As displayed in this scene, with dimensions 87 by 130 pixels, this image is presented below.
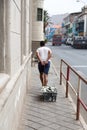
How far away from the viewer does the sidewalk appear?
277 inches

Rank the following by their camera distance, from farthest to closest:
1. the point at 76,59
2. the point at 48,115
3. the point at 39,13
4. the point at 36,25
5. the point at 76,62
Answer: the point at 76,59 < the point at 36,25 < the point at 39,13 < the point at 76,62 < the point at 48,115

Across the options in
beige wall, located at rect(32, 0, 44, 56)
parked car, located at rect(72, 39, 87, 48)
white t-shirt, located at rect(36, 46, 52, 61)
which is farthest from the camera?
parked car, located at rect(72, 39, 87, 48)

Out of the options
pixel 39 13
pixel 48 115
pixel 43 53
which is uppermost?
pixel 39 13

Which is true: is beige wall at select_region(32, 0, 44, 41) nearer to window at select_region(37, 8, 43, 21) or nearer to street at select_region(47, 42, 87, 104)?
window at select_region(37, 8, 43, 21)

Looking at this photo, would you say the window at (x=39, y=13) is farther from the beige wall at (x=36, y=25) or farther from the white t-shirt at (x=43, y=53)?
the white t-shirt at (x=43, y=53)

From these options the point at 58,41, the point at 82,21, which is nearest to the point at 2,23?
the point at 58,41

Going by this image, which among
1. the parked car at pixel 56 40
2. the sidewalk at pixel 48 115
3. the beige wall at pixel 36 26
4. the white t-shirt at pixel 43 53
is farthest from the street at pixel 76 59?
the parked car at pixel 56 40

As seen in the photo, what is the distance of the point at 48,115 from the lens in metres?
7.99

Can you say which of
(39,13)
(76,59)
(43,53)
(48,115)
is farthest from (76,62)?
(48,115)

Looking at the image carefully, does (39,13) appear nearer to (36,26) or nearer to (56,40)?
(36,26)

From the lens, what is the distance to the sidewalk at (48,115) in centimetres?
703

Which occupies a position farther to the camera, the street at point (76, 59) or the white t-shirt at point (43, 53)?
the street at point (76, 59)

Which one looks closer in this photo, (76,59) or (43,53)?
(43,53)

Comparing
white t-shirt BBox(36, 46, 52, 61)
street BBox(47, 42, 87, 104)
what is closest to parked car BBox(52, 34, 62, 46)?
street BBox(47, 42, 87, 104)
